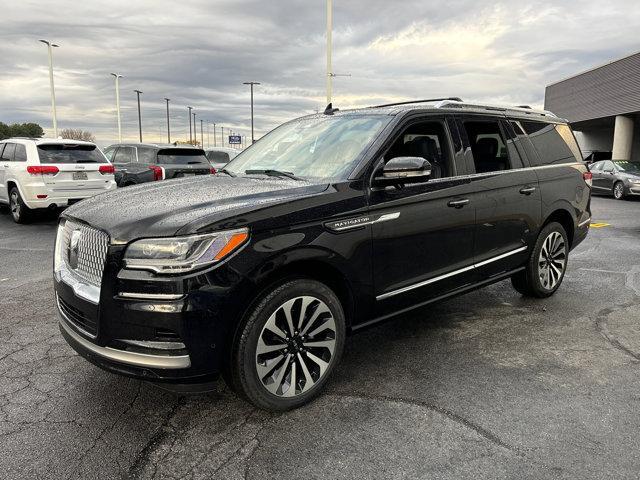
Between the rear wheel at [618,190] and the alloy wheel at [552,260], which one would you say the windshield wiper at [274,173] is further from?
the rear wheel at [618,190]

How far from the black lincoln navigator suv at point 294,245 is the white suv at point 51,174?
7311 mm

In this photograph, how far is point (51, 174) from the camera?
10375 mm

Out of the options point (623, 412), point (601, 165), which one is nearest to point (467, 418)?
point (623, 412)

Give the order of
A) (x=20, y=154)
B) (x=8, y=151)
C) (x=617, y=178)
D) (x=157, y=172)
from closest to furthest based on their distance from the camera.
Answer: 1. (x=20, y=154)
2. (x=8, y=151)
3. (x=157, y=172)
4. (x=617, y=178)

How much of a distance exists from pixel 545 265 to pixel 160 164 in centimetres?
1062

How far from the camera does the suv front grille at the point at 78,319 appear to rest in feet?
9.28

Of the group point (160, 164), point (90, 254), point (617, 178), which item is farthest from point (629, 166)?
point (90, 254)

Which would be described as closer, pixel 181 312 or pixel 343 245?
pixel 181 312

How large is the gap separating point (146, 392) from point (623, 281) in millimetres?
5484

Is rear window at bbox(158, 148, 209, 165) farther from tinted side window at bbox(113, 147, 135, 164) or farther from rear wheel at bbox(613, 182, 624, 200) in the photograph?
rear wheel at bbox(613, 182, 624, 200)

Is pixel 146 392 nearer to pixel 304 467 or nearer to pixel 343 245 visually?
pixel 304 467

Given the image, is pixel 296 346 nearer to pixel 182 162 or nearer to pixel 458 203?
pixel 458 203

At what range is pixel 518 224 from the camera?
15.3ft

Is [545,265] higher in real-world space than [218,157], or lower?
lower
